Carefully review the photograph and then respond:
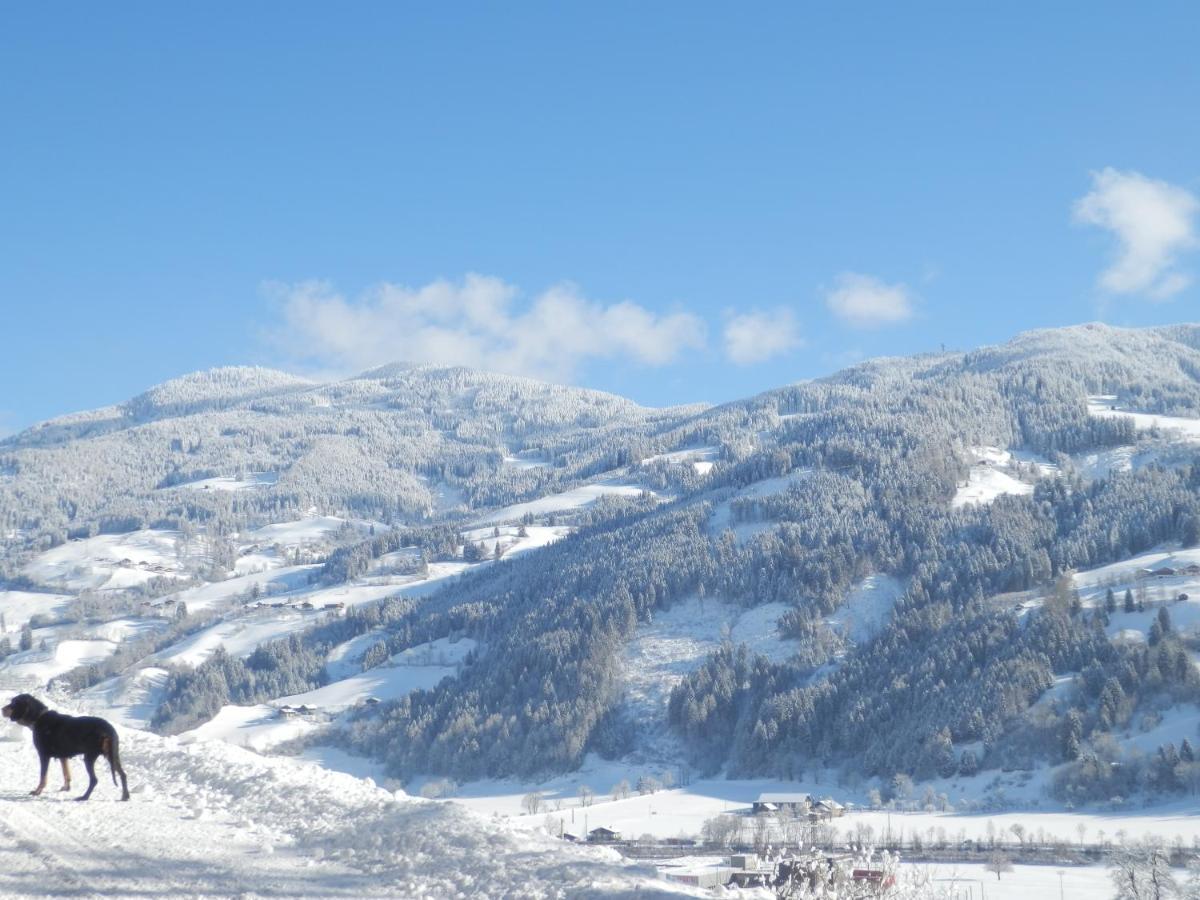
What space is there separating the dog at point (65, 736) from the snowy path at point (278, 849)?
1.54 ft

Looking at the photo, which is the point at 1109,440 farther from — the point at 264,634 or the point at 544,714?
the point at 264,634

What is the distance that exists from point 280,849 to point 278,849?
0.07 feet

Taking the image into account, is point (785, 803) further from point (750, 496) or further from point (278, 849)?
point (750, 496)

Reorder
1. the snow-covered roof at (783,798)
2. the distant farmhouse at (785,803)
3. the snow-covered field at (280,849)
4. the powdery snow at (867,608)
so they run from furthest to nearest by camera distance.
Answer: the powdery snow at (867,608), the snow-covered roof at (783,798), the distant farmhouse at (785,803), the snow-covered field at (280,849)

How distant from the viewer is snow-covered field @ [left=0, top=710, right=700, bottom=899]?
1127 centimetres

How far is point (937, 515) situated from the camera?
15975 centimetres

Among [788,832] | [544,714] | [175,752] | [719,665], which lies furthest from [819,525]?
[175,752]

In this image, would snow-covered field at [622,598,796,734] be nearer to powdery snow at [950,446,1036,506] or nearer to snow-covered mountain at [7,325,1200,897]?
snow-covered mountain at [7,325,1200,897]

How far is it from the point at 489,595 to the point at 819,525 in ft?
169

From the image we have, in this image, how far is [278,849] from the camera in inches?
502

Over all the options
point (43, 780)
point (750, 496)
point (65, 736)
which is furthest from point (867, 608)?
point (43, 780)

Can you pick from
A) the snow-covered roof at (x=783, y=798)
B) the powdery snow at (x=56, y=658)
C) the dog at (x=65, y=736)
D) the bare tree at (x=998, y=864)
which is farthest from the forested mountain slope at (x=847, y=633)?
the dog at (x=65, y=736)

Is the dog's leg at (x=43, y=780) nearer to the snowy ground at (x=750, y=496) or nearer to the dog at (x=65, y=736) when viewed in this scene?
the dog at (x=65, y=736)

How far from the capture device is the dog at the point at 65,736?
14.8 metres
